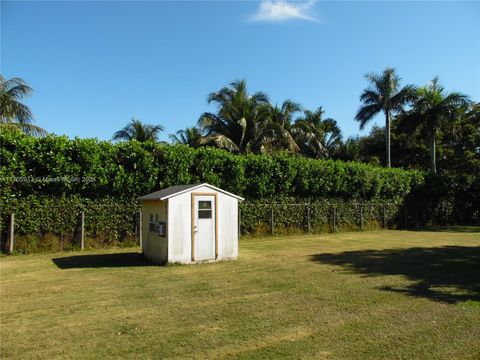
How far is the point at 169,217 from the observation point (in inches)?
460

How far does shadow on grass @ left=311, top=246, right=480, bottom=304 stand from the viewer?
8.30 metres

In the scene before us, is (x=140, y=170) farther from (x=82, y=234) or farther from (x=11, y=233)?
(x=11, y=233)

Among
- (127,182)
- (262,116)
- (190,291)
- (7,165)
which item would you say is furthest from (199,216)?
(262,116)

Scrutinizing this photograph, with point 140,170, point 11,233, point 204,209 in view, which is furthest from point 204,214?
point 11,233

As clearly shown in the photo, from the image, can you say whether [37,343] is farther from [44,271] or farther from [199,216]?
[199,216]

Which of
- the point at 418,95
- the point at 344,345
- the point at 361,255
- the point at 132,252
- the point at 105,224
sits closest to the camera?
the point at 344,345

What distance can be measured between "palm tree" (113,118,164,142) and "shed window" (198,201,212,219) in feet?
106

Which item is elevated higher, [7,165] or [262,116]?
[262,116]

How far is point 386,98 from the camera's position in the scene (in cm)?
3922

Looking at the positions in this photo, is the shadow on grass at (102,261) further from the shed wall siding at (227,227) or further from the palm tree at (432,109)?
the palm tree at (432,109)

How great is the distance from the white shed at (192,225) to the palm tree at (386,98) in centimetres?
2939

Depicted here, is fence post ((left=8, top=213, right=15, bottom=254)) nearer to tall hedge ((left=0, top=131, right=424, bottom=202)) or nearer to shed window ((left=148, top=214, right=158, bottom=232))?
tall hedge ((left=0, top=131, right=424, bottom=202))

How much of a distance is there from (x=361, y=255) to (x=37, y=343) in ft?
34.8

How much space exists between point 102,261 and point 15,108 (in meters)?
13.9
